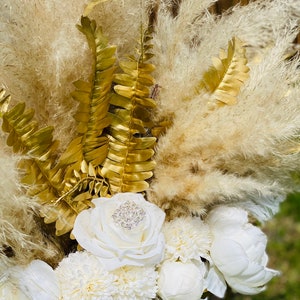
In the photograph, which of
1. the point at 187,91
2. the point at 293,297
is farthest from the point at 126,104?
the point at 293,297

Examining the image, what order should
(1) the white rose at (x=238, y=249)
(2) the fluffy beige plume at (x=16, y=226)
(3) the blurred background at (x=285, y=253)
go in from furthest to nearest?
1. (3) the blurred background at (x=285, y=253)
2. (1) the white rose at (x=238, y=249)
3. (2) the fluffy beige plume at (x=16, y=226)

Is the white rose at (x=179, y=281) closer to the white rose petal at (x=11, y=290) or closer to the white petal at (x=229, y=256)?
the white petal at (x=229, y=256)

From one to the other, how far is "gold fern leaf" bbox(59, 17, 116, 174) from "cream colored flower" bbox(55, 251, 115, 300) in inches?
6.1

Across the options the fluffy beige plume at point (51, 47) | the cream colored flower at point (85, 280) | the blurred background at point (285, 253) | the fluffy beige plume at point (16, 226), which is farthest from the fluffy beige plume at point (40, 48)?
the blurred background at point (285, 253)

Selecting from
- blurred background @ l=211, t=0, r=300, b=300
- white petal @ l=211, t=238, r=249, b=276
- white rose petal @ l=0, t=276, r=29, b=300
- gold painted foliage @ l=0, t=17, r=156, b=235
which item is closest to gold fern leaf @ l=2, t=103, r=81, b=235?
gold painted foliage @ l=0, t=17, r=156, b=235

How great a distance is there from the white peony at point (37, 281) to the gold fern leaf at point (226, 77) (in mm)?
370

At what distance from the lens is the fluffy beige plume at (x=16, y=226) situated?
0.78 meters

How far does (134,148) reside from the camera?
3.00ft

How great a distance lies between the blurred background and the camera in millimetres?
1970

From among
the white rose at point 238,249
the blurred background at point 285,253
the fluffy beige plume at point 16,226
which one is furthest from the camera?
the blurred background at point 285,253

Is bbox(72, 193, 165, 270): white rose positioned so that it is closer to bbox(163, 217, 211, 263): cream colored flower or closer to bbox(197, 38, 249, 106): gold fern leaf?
bbox(163, 217, 211, 263): cream colored flower

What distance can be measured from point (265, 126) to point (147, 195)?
23 cm

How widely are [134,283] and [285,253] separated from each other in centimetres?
138

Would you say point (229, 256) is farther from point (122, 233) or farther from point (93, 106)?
point (93, 106)
